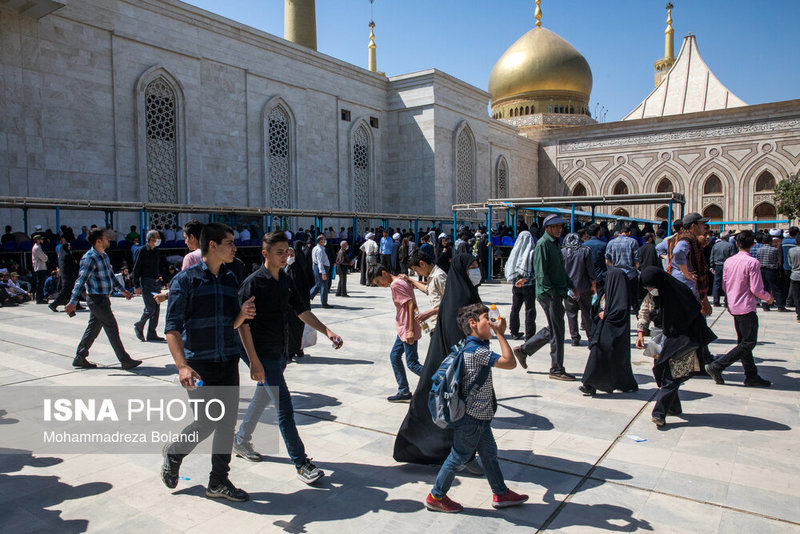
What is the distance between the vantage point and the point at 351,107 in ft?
78.7

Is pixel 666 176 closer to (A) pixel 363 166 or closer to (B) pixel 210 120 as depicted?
(A) pixel 363 166

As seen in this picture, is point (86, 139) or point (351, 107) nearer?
point (86, 139)

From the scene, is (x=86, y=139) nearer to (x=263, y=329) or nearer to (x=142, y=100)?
(x=142, y=100)

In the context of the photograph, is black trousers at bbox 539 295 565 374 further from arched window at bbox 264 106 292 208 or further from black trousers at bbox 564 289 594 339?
arched window at bbox 264 106 292 208

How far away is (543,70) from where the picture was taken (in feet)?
127

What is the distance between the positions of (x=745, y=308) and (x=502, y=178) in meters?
29.0

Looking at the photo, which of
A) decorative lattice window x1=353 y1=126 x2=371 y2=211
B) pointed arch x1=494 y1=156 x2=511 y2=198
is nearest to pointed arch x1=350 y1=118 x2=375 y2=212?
decorative lattice window x1=353 y1=126 x2=371 y2=211

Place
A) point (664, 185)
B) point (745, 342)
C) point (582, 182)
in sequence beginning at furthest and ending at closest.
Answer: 1. point (582, 182)
2. point (664, 185)
3. point (745, 342)

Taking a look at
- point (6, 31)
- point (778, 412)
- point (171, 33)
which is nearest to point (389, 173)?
point (171, 33)

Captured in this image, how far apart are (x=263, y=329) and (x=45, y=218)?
14.4 metres

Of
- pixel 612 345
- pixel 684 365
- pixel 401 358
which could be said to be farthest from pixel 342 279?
pixel 684 365

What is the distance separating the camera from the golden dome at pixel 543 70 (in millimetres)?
38656

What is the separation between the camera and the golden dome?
3866cm

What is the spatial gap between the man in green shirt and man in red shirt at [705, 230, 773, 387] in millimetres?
1429
